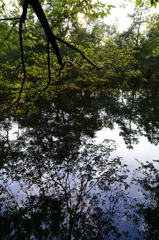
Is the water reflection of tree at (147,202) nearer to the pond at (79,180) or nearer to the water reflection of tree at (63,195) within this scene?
the pond at (79,180)

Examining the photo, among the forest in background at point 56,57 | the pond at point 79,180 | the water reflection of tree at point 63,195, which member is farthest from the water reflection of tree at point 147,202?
the forest in background at point 56,57

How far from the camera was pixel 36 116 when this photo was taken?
47.0ft

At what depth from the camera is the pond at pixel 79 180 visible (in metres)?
4.64

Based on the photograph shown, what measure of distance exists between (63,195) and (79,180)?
1040mm

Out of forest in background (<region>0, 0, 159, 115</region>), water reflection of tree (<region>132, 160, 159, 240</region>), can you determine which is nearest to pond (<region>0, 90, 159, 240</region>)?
water reflection of tree (<region>132, 160, 159, 240</region>)

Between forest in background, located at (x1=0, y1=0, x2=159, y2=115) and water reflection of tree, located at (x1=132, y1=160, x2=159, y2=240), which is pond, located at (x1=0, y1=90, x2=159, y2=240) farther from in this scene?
forest in background, located at (x1=0, y1=0, x2=159, y2=115)

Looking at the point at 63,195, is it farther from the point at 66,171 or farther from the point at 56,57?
the point at 56,57

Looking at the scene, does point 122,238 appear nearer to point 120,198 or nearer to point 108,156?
point 120,198

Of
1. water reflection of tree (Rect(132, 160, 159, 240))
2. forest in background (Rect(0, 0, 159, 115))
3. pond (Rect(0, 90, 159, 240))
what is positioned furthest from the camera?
pond (Rect(0, 90, 159, 240))

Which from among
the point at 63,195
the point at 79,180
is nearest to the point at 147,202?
the point at 79,180

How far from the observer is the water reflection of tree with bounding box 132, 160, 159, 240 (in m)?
4.50

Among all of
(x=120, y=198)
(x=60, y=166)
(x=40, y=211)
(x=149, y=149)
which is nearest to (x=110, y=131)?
(x=149, y=149)

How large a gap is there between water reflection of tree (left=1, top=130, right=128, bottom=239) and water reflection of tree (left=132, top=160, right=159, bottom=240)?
0.58 m

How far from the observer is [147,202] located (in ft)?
17.8
